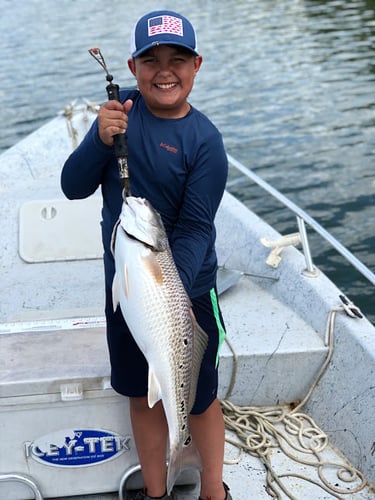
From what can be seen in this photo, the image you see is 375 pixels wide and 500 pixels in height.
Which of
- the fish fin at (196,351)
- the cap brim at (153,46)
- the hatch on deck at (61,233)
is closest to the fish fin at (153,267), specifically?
the fish fin at (196,351)

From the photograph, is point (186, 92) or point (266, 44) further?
point (266, 44)

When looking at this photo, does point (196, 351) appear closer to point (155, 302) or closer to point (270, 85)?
point (155, 302)

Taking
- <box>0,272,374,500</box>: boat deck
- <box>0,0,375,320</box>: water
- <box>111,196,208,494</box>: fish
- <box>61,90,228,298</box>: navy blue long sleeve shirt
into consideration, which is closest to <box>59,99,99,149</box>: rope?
<box>0,0,375,320</box>: water

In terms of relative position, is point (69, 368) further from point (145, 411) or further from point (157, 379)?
point (157, 379)

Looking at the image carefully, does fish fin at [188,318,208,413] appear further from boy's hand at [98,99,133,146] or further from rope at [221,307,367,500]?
rope at [221,307,367,500]

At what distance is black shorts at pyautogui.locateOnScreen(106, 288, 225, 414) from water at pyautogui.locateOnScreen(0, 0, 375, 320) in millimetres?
4272

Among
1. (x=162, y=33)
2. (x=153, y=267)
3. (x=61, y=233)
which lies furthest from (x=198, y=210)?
(x=61, y=233)

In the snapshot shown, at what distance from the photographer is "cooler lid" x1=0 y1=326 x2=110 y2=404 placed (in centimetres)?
297

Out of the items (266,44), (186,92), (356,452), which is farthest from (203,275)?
(266,44)

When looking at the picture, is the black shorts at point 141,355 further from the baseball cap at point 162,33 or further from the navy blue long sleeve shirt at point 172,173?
the baseball cap at point 162,33

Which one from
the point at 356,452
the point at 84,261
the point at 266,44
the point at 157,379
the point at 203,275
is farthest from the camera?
the point at 266,44

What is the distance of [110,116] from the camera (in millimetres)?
2418

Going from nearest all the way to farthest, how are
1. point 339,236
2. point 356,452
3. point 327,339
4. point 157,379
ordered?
1. point 157,379
2. point 356,452
3. point 327,339
4. point 339,236

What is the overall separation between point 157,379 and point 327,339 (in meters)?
1.82
